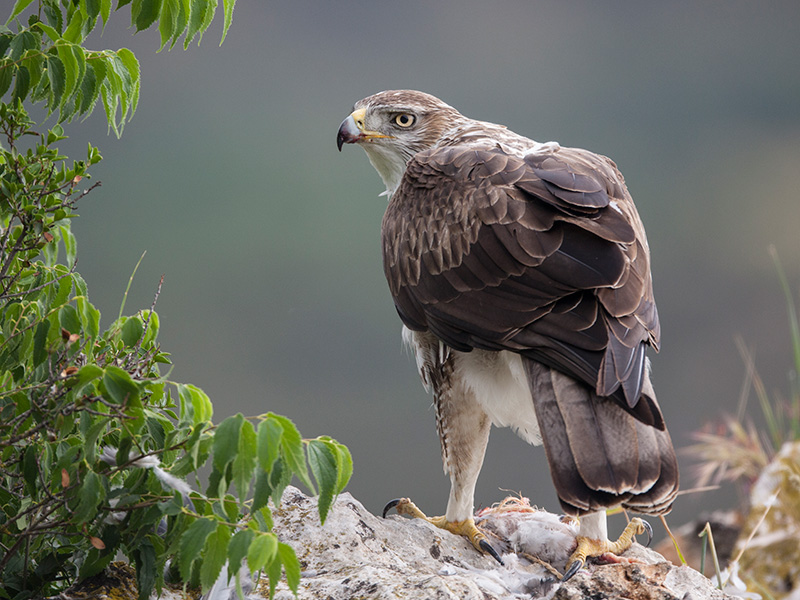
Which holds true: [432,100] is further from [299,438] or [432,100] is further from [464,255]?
[299,438]

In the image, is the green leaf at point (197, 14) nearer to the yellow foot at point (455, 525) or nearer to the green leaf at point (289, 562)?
the green leaf at point (289, 562)

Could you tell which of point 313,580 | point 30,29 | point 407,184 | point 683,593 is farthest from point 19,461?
point 683,593

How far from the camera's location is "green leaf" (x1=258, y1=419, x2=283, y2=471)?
45.6 inches

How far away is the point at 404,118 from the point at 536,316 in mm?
1200

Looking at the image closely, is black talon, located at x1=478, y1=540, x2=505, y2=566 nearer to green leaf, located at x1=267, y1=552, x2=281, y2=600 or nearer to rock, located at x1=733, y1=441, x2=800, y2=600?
green leaf, located at x1=267, y1=552, x2=281, y2=600

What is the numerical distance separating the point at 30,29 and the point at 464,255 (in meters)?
1.11

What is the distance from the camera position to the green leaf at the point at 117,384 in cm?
123

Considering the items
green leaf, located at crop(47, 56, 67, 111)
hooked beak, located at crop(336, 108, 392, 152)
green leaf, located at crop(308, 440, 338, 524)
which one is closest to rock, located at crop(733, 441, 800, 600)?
hooked beak, located at crop(336, 108, 392, 152)

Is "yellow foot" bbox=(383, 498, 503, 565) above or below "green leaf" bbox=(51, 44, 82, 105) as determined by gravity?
below

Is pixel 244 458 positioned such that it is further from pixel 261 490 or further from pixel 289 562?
pixel 289 562

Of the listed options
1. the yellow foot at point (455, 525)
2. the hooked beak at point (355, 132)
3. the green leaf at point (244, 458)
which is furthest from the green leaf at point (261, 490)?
the hooked beak at point (355, 132)

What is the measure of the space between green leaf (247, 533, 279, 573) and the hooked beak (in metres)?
1.81

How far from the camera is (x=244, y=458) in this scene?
1189mm

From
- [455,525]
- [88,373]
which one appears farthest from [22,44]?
[455,525]
